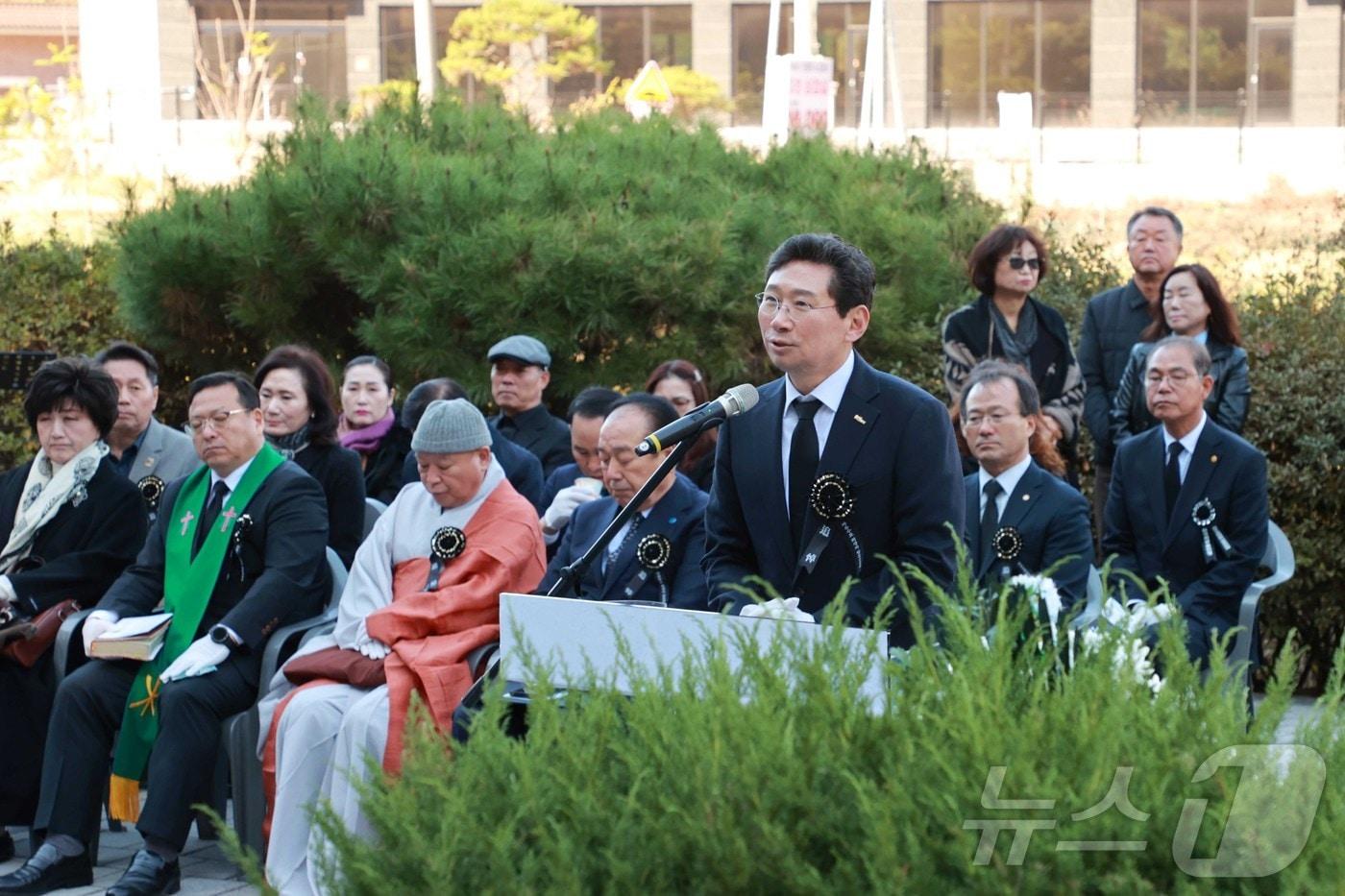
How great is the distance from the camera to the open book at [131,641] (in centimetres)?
604

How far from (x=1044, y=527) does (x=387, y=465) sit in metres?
3.18

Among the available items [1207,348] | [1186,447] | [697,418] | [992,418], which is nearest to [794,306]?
[697,418]

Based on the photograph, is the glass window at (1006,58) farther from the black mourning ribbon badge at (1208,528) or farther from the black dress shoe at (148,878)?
the black dress shoe at (148,878)

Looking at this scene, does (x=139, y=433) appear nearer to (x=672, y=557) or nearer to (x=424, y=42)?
(x=672, y=557)

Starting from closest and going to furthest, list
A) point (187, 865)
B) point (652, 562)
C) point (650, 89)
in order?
1. point (652, 562)
2. point (187, 865)
3. point (650, 89)

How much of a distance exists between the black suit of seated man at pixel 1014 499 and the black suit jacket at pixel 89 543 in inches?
126

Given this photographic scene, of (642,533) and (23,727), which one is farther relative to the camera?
(23,727)

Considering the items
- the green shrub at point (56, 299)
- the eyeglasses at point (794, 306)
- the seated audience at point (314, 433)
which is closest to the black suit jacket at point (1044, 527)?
the eyeglasses at point (794, 306)

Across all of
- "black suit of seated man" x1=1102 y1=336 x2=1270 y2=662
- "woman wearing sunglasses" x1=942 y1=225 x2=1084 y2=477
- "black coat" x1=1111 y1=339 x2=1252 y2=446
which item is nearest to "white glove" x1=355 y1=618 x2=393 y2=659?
"black suit of seated man" x1=1102 y1=336 x2=1270 y2=662

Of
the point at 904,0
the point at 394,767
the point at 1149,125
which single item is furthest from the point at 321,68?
the point at 394,767

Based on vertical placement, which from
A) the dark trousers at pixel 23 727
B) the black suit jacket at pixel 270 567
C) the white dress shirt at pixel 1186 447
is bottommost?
the dark trousers at pixel 23 727

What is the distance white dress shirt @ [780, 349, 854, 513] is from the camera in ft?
13.9

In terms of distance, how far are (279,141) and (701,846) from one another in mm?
8526

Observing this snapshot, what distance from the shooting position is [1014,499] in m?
5.99
